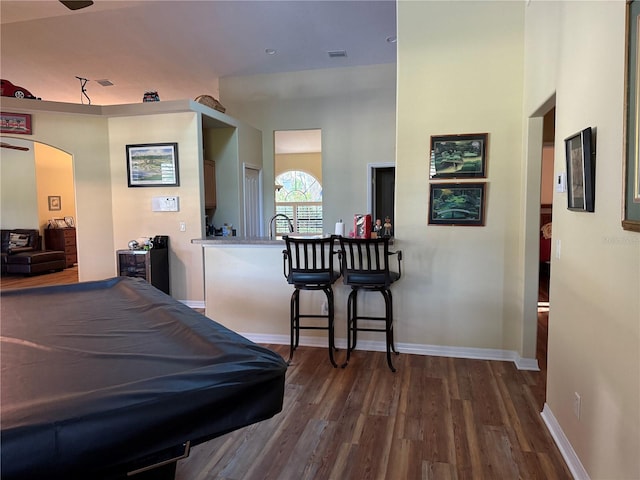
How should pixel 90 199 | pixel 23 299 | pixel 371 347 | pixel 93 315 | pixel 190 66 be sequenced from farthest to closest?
pixel 190 66 < pixel 90 199 < pixel 371 347 < pixel 23 299 < pixel 93 315

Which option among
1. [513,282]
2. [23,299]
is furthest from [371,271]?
[23,299]

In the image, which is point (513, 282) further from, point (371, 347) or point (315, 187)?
point (315, 187)

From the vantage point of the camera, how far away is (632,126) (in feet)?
4.61

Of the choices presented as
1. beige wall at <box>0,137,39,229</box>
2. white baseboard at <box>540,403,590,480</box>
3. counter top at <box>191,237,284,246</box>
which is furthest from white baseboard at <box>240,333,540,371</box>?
beige wall at <box>0,137,39,229</box>

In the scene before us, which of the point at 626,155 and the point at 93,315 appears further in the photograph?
the point at 93,315

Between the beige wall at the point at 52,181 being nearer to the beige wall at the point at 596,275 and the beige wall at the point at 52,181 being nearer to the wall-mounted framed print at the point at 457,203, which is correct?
the wall-mounted framed print at the point at 457,203

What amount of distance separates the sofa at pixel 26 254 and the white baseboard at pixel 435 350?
6413 millimetres

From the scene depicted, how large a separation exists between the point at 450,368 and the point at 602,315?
5.82 ft

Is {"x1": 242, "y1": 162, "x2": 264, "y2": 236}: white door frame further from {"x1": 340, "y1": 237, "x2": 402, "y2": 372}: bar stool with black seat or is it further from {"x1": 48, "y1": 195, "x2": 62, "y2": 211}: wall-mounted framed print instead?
{"x1": 48, "y1": 195, "x2": 62, "y2": 211}: wall-mounted framed print

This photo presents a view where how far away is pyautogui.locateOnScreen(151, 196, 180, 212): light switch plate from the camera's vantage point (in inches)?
205

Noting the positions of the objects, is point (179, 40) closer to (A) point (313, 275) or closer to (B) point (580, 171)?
(A) point (313, 275)

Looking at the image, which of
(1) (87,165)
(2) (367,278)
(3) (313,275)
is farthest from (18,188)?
(2) (367,278)

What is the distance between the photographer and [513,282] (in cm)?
337

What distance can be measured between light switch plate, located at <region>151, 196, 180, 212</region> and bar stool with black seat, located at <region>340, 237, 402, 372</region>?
272 centimetres
